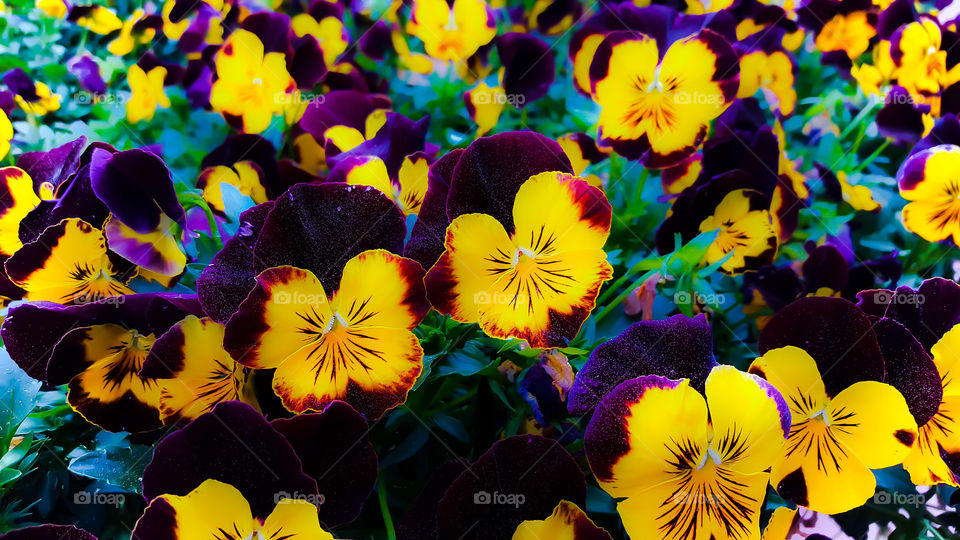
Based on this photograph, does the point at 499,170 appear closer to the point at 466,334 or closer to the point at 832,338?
the point at 466,334

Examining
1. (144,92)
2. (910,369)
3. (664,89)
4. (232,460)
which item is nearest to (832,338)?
(910,369)

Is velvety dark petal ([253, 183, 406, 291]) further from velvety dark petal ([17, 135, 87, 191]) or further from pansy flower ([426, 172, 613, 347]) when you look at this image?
velvety dark petal ([17, 135, 87, 191])

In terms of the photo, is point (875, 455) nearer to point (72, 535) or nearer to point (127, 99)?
point (72, 535)

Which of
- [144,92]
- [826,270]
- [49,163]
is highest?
[49,163]

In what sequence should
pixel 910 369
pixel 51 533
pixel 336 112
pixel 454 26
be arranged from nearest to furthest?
1. pixel 51 533
2. pixel 910 369
3. pixel 336 112
4. pixel 454 26

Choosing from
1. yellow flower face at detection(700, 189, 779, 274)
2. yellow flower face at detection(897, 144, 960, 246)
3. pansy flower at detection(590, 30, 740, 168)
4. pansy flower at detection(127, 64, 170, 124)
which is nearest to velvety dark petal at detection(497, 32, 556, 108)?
pansy flower at detection(590, 30, 740, 168)
